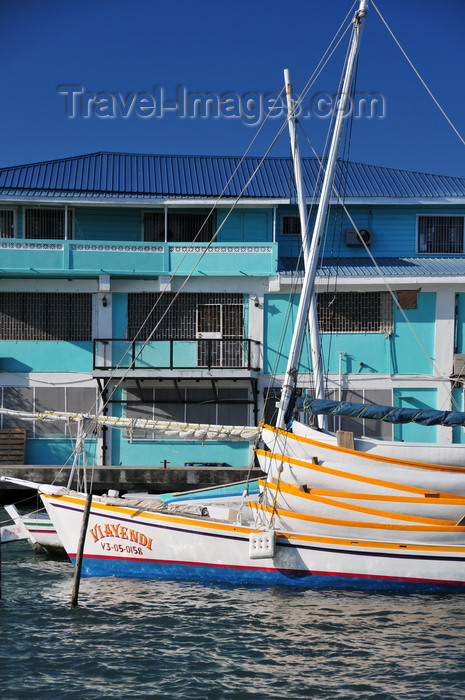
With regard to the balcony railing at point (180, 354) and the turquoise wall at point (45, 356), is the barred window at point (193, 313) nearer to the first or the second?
the balcony railing at point (180, 354)

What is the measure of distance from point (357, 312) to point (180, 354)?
22.0 feet

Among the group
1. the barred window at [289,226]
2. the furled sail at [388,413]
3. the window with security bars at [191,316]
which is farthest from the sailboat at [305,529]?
the barred window at [289,226]

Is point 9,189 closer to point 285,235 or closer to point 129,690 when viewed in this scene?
point 285,235

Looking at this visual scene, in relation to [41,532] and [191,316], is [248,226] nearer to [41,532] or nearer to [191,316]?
[191,316]

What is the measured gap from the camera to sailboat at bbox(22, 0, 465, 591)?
16.9 metres

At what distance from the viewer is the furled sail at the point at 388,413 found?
18.4 meters

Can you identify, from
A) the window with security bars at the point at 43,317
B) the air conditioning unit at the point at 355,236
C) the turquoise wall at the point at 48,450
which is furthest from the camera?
the air conditioning unit at the point at 355,236

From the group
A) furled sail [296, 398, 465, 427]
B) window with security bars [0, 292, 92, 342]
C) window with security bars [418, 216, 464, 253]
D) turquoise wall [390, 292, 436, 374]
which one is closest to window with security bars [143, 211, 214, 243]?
window with security bars [0, 292, 92, 342]

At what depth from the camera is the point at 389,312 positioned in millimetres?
29641

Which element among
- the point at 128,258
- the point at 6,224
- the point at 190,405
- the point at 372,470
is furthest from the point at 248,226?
the point at 372,470

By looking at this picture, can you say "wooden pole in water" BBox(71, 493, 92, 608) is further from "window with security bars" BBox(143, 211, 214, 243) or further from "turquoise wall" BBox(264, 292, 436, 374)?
"window with security bars" BBox(143, 211, 214, 243)

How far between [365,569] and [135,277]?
625 inches

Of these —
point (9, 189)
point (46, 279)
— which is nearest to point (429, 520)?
point (46, 279)

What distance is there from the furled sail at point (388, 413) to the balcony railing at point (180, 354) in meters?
9.44
